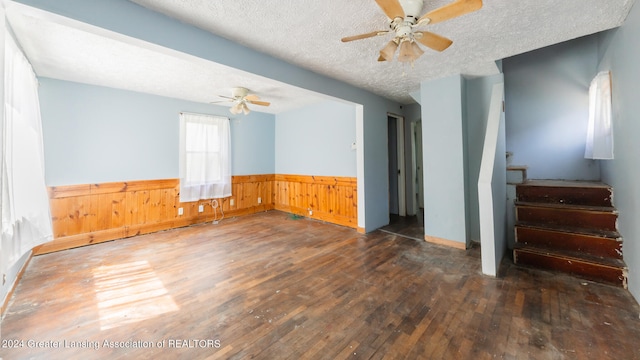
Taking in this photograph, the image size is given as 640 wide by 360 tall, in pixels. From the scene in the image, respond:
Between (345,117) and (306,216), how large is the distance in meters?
2.28

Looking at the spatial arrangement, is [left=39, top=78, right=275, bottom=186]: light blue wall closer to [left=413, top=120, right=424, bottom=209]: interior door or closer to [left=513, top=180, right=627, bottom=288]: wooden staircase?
[left=413, top=120, right=424, bottom=209]: interior door

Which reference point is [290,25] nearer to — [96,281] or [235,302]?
[235,302]

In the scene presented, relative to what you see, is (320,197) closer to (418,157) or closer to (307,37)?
(418,157)

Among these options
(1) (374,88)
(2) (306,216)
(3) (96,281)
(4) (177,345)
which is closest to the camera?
(4) (177,345)

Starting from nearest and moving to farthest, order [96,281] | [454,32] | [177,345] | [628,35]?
[177,345] < [628,35] < [454,32] < [96,281]

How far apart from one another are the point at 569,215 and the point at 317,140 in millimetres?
3895

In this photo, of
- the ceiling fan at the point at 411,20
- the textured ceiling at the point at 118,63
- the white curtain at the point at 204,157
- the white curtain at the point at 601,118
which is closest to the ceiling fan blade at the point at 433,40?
the ceiling fan at the point at 411,20

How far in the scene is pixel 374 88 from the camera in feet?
12.5

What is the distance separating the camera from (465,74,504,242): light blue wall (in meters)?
3.24

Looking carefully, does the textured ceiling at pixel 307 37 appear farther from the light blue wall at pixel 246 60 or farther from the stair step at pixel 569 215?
the stair step at pixel 569 215

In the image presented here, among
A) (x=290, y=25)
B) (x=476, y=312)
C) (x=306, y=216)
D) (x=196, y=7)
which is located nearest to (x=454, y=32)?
(x=290, y=25)

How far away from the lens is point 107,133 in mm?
3654

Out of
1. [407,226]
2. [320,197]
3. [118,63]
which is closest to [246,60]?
[118,63]

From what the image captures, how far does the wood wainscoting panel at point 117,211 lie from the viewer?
330 cm
